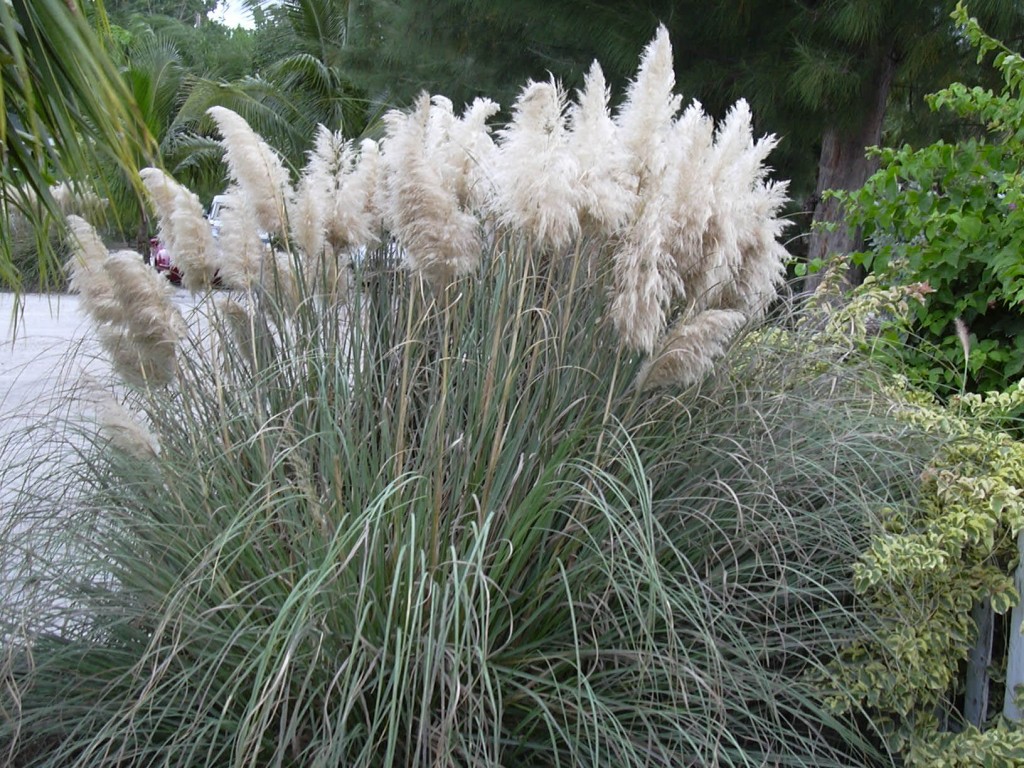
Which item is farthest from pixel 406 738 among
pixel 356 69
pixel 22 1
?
pixel 356 69

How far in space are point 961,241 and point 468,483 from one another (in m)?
2.47

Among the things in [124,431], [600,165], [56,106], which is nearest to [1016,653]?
[600,165]

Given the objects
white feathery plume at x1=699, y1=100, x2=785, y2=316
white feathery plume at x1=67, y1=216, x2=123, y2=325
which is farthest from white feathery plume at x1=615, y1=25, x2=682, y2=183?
white feathery plume at x1=67, y1=216, x2=123, y2=325

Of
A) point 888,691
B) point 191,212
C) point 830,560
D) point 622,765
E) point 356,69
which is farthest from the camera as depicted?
point 356,69

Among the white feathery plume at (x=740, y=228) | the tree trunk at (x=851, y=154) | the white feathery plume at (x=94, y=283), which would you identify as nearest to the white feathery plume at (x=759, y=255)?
the white feathery plume at (x=740, y=228)

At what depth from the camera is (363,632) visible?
91.8 inches

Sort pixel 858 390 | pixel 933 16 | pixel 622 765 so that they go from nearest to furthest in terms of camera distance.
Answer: pixel 622 765 → pixel 858 390 → pixel 933 16

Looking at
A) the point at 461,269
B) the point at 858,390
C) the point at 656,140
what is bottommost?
the point at 858,390

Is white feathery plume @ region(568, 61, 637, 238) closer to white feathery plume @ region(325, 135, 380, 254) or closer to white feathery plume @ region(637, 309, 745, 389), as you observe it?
white feathery plume @ region(637, 309, 745, 389)

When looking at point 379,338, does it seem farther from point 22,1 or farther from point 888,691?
point 888,691

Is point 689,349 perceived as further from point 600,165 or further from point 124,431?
point 124,431

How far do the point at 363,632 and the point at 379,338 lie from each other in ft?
3.13

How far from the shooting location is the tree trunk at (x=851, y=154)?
752cm

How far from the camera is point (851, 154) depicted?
8.12 meters
